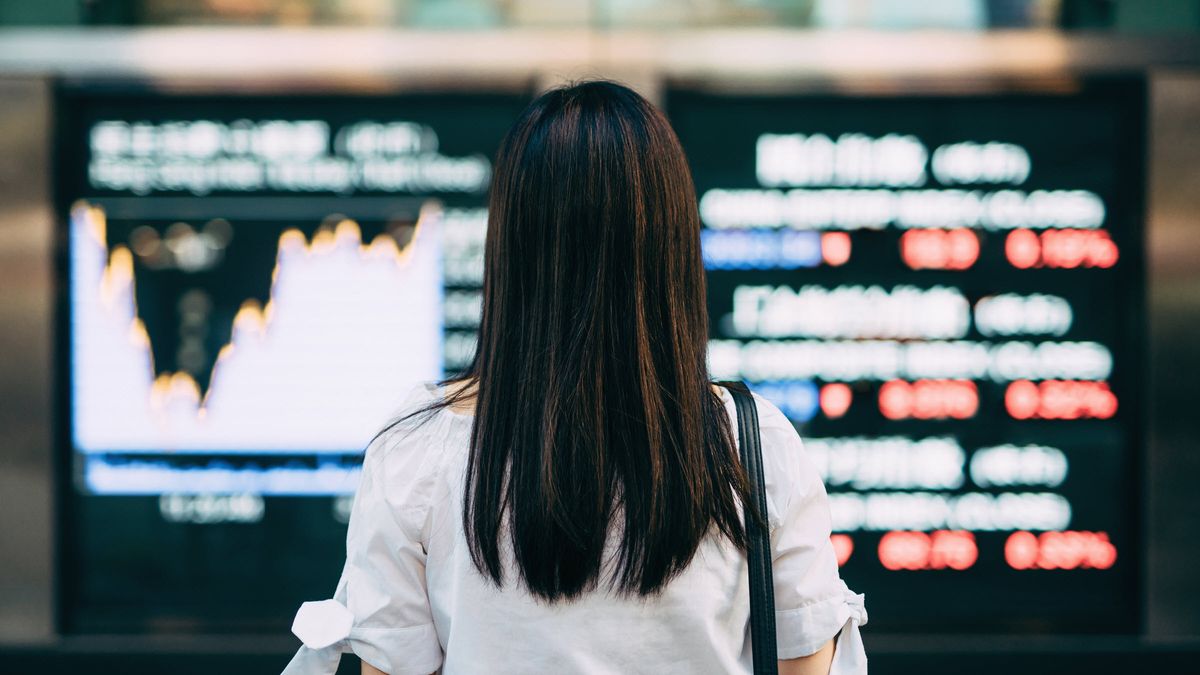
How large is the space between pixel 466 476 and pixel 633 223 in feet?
1.22

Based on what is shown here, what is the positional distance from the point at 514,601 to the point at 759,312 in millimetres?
2748

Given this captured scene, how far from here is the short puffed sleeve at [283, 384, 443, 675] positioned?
134 cm

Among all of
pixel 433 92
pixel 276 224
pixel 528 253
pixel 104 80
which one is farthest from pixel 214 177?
pixel 528 253

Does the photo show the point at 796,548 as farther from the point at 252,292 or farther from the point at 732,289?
the point at 252,292

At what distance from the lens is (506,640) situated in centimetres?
130

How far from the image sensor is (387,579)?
1.34m

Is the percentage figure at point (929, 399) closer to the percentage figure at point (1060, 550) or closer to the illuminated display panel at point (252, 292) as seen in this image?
the percentage figure at point (1060, 550)

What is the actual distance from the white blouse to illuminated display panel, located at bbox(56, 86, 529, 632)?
2550mm

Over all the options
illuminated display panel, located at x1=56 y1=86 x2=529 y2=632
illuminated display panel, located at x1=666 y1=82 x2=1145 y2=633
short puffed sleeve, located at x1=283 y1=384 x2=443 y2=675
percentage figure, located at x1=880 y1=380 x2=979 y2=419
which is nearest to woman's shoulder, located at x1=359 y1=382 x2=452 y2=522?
short puffed sleeve, located at x1=283 y1=384 x2=443 y2=675

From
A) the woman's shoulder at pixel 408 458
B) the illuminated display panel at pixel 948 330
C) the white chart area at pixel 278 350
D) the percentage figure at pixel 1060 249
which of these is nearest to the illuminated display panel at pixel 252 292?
the white chart area at pixel 278 350

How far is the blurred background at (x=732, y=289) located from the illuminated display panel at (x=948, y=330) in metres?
0.01

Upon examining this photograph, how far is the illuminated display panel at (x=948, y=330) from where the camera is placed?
3.90 m

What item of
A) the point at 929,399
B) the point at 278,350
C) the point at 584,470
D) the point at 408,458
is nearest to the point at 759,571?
the point at 584,470

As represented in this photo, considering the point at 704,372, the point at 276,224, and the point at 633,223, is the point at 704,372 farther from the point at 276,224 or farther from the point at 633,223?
the point at 276,224
